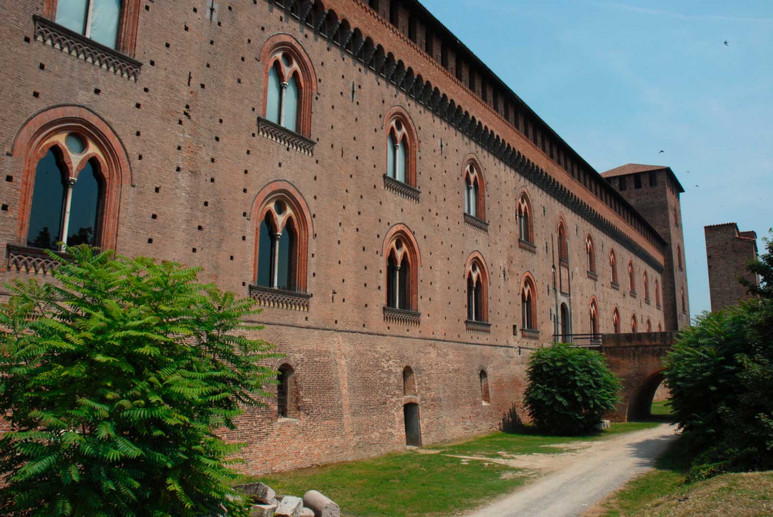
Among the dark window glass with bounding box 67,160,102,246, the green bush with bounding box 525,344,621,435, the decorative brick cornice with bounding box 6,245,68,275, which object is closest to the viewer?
the decorative brick cornice with bounding box 6,245,68,275

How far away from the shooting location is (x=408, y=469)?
13781 mm

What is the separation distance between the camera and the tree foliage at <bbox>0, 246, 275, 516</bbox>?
6.68 meters

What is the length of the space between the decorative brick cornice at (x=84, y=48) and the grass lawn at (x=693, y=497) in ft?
37.5

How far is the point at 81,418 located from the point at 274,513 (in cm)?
340

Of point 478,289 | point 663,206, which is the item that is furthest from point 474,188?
point 663,206

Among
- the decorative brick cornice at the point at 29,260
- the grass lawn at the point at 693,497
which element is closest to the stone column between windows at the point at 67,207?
the decorative brick cornice at the point at 29,260

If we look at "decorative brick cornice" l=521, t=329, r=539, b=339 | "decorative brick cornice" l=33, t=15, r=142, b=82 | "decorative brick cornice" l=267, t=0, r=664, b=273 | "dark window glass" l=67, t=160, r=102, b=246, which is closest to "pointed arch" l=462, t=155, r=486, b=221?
"decorative brick cornice" l=267, t=0, r=664, b=273

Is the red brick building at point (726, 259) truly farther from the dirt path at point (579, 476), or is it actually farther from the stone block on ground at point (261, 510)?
the stone block on ground at point (261, 510)

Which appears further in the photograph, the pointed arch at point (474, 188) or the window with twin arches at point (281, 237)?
the pointed arch at point (474, 188)

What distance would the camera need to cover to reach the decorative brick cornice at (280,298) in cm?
1332

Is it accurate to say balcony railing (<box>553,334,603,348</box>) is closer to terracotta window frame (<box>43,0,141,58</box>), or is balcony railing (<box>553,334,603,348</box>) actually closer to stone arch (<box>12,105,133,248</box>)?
stone arch (<box>12,105,133,248</box>)

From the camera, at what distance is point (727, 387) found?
1546 centimetres

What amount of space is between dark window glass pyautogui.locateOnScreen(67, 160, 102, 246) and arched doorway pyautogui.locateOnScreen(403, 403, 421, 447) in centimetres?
1009

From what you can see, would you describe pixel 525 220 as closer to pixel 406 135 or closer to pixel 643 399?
pixel 643 399
